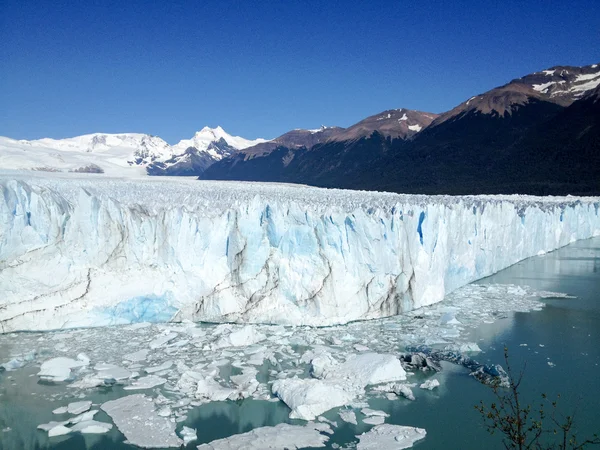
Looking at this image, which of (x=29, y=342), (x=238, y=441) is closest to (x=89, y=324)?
(x=29, y=342)

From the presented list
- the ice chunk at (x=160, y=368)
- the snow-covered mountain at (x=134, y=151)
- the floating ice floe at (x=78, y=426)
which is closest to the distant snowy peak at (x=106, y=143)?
the snow-covered mountain at (x=134, y=151)

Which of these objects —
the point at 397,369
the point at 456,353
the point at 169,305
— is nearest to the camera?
the point at 397,369

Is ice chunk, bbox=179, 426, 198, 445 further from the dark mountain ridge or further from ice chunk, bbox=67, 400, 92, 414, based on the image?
the dark mountain ridge

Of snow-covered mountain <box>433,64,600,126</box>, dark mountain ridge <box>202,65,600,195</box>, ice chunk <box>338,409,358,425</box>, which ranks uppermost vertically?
snow-covered mountain <box>433,64,600,126</box>

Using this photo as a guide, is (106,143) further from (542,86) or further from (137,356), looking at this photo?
(137,356)

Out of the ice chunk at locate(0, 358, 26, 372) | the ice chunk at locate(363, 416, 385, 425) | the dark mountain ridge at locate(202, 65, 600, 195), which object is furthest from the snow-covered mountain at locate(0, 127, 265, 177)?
the ice chunk at locate(363, 416, 385, 425)

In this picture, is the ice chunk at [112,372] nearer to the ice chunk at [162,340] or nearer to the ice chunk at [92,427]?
the ice chunk at [162,340]

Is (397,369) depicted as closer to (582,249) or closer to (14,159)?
(582,249)
